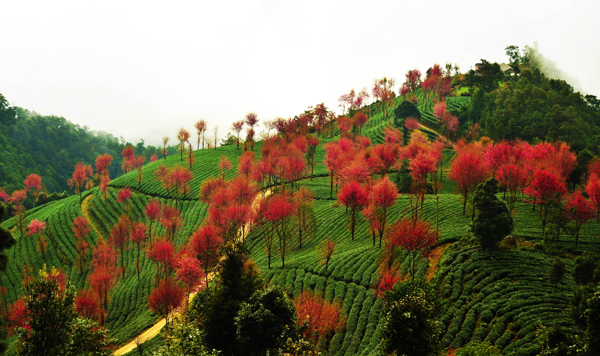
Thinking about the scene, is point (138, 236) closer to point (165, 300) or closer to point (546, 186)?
point (165, 300)

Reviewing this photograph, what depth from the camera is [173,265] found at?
174ft

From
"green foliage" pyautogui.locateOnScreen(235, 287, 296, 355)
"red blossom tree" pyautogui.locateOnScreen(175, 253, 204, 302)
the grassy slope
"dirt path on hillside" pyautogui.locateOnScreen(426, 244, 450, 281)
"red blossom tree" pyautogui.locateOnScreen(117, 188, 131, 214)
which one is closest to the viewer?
"green foliage" pyautogui.locateOnScreen(235, 287, 296, 355)

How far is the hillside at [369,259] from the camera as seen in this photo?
2808 centimetres

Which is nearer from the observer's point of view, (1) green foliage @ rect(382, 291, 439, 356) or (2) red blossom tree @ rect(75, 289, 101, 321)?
(1) green foliage @ rect(382, 291, 439, 356)

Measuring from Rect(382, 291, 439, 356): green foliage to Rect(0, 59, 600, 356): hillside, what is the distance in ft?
5.28

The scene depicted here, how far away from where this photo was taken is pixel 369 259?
138 ft

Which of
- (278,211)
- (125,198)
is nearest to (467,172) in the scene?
(278,211)

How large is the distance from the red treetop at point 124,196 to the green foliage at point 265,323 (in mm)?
63812

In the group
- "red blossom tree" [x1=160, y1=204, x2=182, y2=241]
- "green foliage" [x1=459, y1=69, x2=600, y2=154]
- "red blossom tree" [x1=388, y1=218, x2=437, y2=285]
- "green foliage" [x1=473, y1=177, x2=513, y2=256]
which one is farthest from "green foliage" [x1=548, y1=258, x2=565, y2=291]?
"red blossom tree" [x1=160, y1=204, x2=182, y2=241]

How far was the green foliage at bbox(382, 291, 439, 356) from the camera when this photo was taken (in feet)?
66.4

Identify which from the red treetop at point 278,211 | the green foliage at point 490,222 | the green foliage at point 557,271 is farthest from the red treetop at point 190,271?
the green foliage at point 557,271

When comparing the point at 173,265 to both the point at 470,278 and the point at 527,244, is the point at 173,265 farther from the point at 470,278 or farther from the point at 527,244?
the point at 527,244

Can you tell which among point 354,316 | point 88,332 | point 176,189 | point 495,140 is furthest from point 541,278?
point 176,189

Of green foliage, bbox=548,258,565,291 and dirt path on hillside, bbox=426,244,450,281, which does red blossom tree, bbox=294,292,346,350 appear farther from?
green foliage, bbox=548,258,565,291
